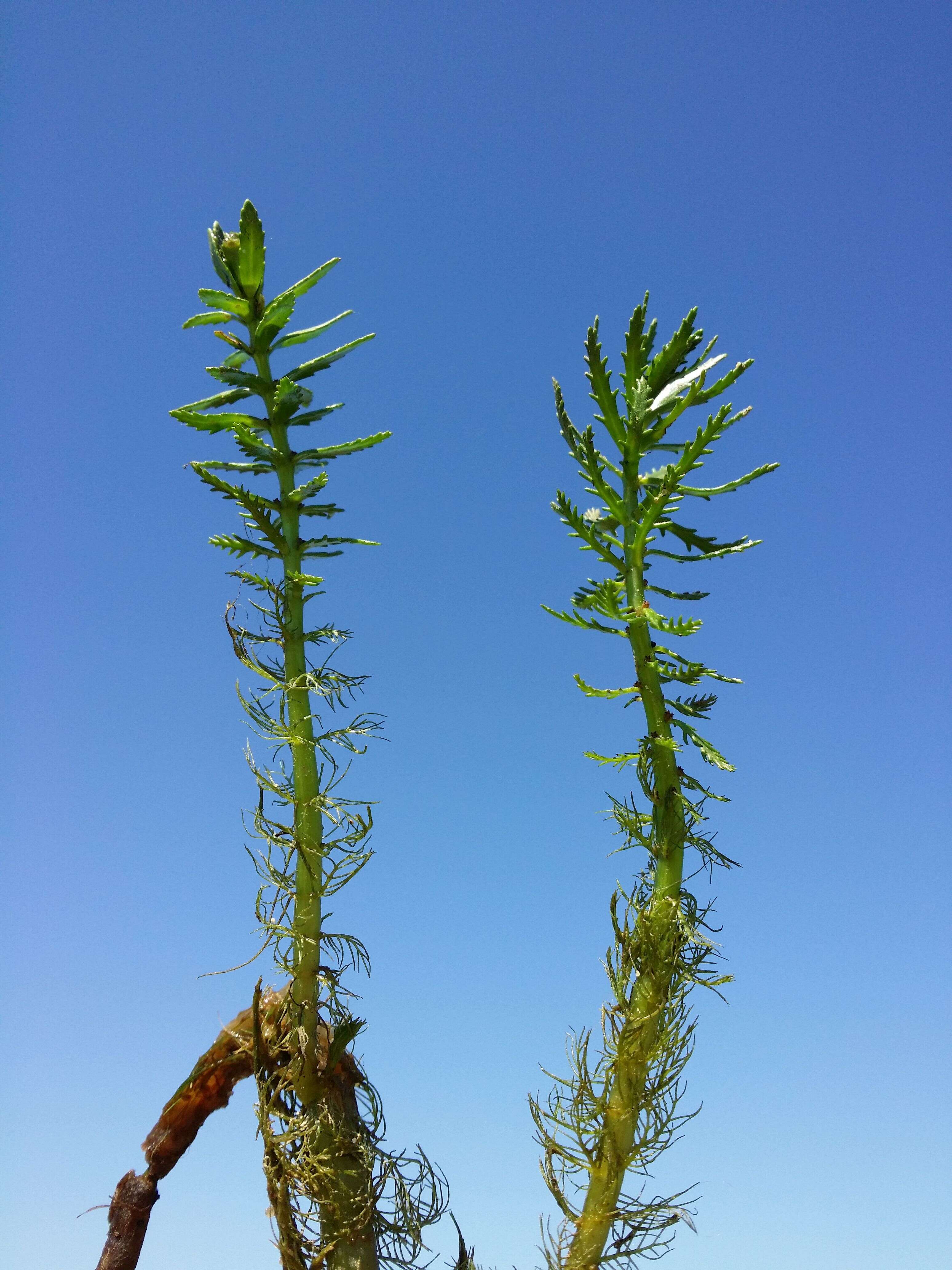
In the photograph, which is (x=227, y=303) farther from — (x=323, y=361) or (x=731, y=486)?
(x=731, y=486)

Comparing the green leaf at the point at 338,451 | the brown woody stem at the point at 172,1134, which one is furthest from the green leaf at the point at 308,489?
the brown woody stem at the point at 172,1134

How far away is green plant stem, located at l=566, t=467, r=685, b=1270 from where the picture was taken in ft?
13.3

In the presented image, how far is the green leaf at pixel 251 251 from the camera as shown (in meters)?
4.97

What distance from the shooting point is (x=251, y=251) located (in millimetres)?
4992

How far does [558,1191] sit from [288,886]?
1.65 m

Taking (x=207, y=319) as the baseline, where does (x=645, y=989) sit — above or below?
below

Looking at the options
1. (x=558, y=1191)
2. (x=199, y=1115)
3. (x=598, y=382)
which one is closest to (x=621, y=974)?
(x=558, y=1191)

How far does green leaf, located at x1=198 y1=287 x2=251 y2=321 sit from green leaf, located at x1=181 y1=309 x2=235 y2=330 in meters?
0.02

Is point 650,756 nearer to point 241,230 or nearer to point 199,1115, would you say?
point 199,1115

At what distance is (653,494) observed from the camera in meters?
4.86

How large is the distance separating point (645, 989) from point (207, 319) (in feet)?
12.1

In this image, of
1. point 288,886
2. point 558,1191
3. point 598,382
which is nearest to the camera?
point 558,1191

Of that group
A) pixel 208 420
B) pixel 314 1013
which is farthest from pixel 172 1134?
pixel 208 420

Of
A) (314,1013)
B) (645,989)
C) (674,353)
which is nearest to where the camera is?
(645,989)
